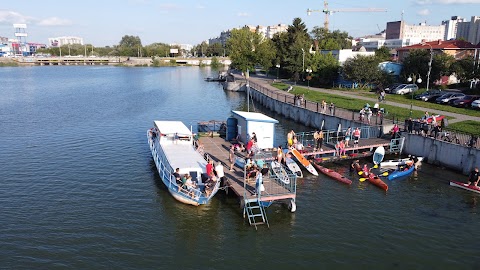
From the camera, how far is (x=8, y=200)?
23781 mm

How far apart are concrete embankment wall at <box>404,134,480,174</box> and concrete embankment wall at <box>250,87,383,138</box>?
12.2ft

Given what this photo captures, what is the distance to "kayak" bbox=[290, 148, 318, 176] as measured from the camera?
94.5 ft

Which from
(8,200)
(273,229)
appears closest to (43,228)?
(8,200)

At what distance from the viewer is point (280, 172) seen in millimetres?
24875

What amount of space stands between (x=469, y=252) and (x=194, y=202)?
14.3 meters

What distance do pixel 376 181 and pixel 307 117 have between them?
2117 centimetres

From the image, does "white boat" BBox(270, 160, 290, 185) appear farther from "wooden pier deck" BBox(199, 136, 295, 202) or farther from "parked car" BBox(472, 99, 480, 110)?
"parked car" BBox(472, 99, 480, 110)

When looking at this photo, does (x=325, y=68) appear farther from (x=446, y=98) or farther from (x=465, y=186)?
(x=465, y=186)

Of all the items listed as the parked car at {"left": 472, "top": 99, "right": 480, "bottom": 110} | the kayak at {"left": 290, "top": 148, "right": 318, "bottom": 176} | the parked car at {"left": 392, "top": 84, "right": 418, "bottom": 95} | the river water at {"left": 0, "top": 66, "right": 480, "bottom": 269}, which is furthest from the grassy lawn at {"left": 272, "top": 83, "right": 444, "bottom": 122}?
the kayak at {"left": 290, "top": 148, "right": 318, "bottom": 176}

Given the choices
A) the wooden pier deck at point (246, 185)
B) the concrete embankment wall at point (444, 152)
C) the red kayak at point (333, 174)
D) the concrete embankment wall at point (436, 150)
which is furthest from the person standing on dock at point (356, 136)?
the wooden pier deck at point (246, 185)

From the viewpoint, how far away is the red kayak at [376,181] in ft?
85.2

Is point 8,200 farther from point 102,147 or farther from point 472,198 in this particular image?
point 472,198

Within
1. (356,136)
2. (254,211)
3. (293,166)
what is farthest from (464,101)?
(254,211)

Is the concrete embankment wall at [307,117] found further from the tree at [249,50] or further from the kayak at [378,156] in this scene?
the tree at [249,50]
